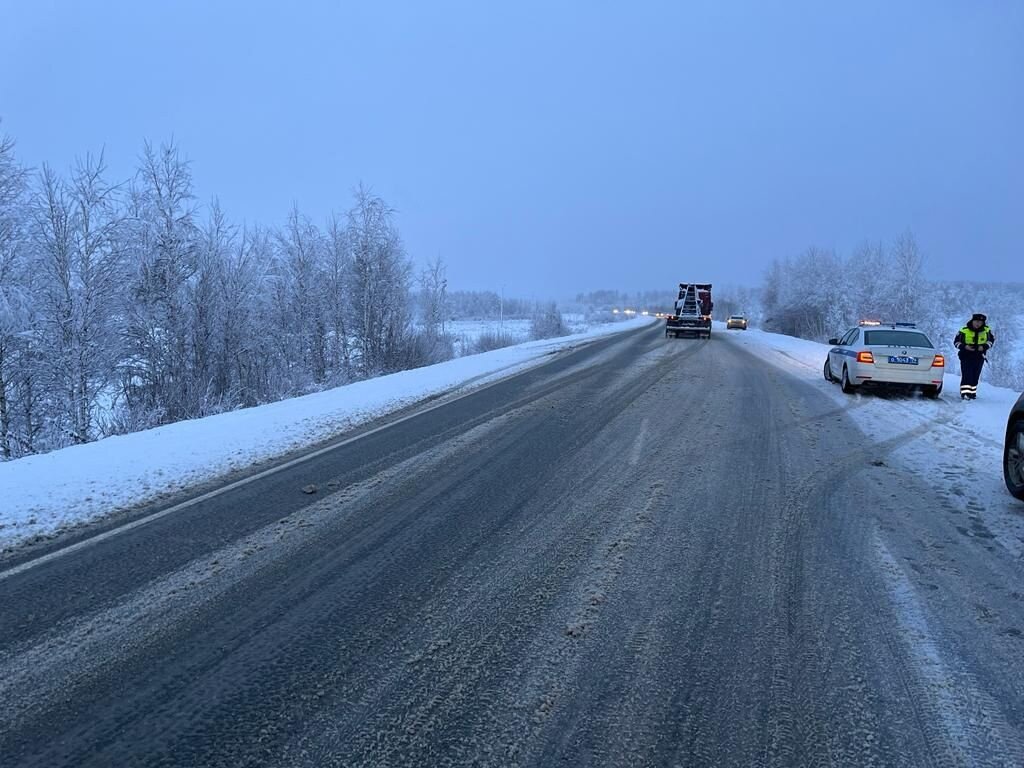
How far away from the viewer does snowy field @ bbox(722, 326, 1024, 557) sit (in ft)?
17.0

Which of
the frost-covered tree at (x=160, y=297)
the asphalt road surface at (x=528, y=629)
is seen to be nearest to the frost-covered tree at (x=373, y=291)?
the frost-covered tree at (x=160, y=297)

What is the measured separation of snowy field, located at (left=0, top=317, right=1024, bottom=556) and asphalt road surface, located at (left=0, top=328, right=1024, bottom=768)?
60 centimetres

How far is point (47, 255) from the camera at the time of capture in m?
15.8

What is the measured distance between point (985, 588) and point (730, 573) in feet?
5.12

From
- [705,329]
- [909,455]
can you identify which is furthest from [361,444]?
[705,329]

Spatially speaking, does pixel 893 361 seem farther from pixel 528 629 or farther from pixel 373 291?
pixel 373 291

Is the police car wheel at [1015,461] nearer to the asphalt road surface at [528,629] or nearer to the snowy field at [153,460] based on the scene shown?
the asphalt road surface at [528,629]

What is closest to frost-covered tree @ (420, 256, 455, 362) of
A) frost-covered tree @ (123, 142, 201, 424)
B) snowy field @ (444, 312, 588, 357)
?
snowy field @ (444, 312, 588, 357)

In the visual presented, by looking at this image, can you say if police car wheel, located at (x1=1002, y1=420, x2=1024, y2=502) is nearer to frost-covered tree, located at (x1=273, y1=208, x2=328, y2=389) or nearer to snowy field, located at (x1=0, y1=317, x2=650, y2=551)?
snowy field, located at (x1=0, y1=317, x2=650, y2=551)

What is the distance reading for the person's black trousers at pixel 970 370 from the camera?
11820 millimetres

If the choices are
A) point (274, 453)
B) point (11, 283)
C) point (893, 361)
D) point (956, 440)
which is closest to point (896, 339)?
point (893, 361)

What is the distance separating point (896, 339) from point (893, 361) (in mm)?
748

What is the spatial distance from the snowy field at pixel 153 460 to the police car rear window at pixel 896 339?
9.64 meters

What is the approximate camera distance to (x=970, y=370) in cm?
1186
